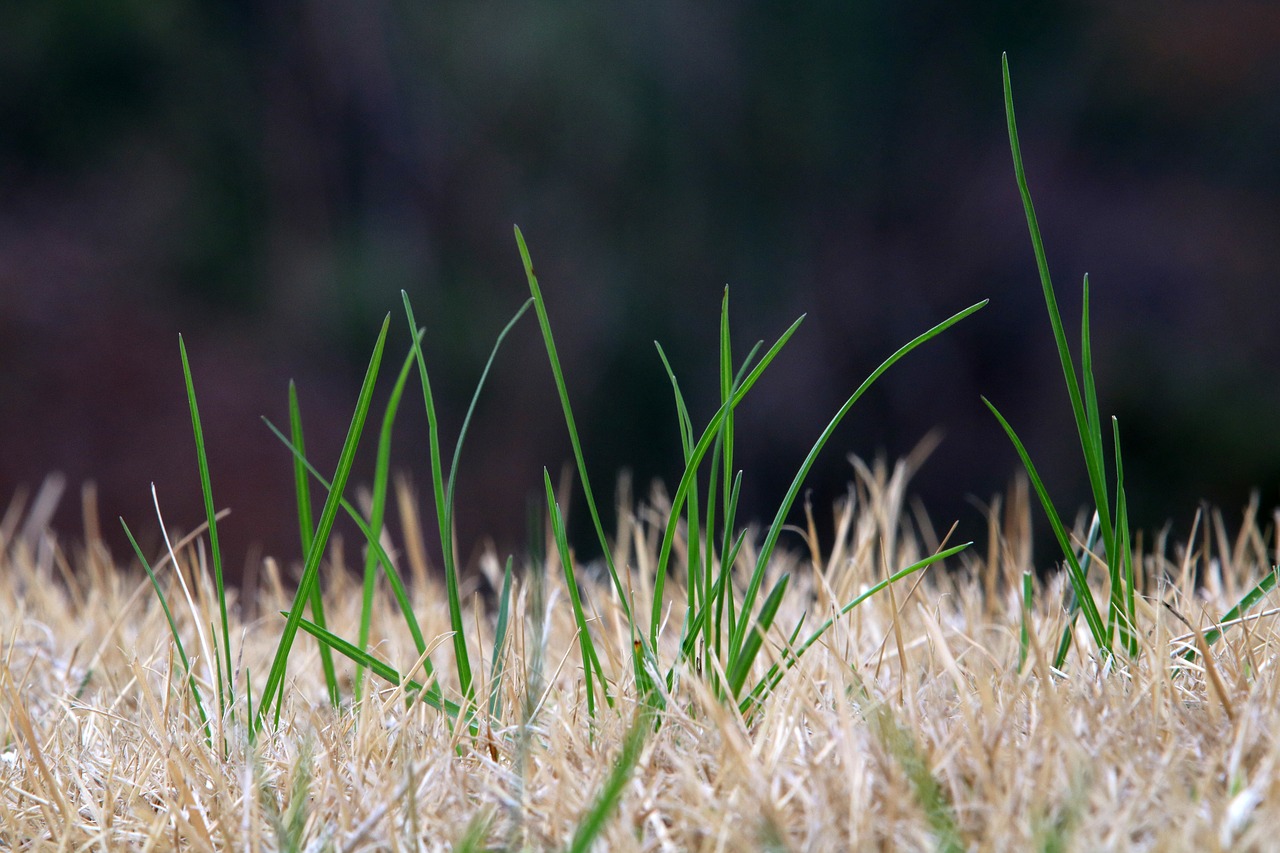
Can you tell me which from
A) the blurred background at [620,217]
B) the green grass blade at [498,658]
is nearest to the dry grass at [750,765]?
the green grass blade at [498,658]

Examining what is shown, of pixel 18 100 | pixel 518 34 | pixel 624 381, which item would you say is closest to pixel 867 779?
pixel 624 381

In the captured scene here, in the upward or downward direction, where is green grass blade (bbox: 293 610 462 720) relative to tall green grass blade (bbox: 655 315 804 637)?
downward

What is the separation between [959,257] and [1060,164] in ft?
2.42

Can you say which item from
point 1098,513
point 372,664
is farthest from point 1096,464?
point 372,664

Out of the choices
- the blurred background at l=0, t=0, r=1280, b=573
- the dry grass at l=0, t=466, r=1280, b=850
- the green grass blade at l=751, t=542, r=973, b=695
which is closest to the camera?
the dry grass at l=0, t=466, r=1280, b=850

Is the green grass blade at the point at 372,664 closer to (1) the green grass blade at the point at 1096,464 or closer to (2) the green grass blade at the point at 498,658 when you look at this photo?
(2) the green grass blade at the point at 498,658

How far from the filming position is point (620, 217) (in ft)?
18.9

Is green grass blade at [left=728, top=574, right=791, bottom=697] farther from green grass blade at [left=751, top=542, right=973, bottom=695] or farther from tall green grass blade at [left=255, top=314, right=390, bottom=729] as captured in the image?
tall green grass blade at [left=255, top=314, right=390, bottom=729]

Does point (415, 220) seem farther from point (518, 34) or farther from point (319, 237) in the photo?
point (518, 34)

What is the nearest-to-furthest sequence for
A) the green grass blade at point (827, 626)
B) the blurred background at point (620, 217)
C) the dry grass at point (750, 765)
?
the dry grass at point (750, 765)
the green grass blade at point (827, 626)
the blurred background at point (620, 217)

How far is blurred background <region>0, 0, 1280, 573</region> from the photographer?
5.46 metres

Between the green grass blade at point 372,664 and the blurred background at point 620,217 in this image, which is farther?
the blurred background at point 620,217

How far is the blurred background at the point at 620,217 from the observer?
546cm

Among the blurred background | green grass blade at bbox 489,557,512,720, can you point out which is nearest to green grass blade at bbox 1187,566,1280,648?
green grass blade at bbox 489,557,512,720
